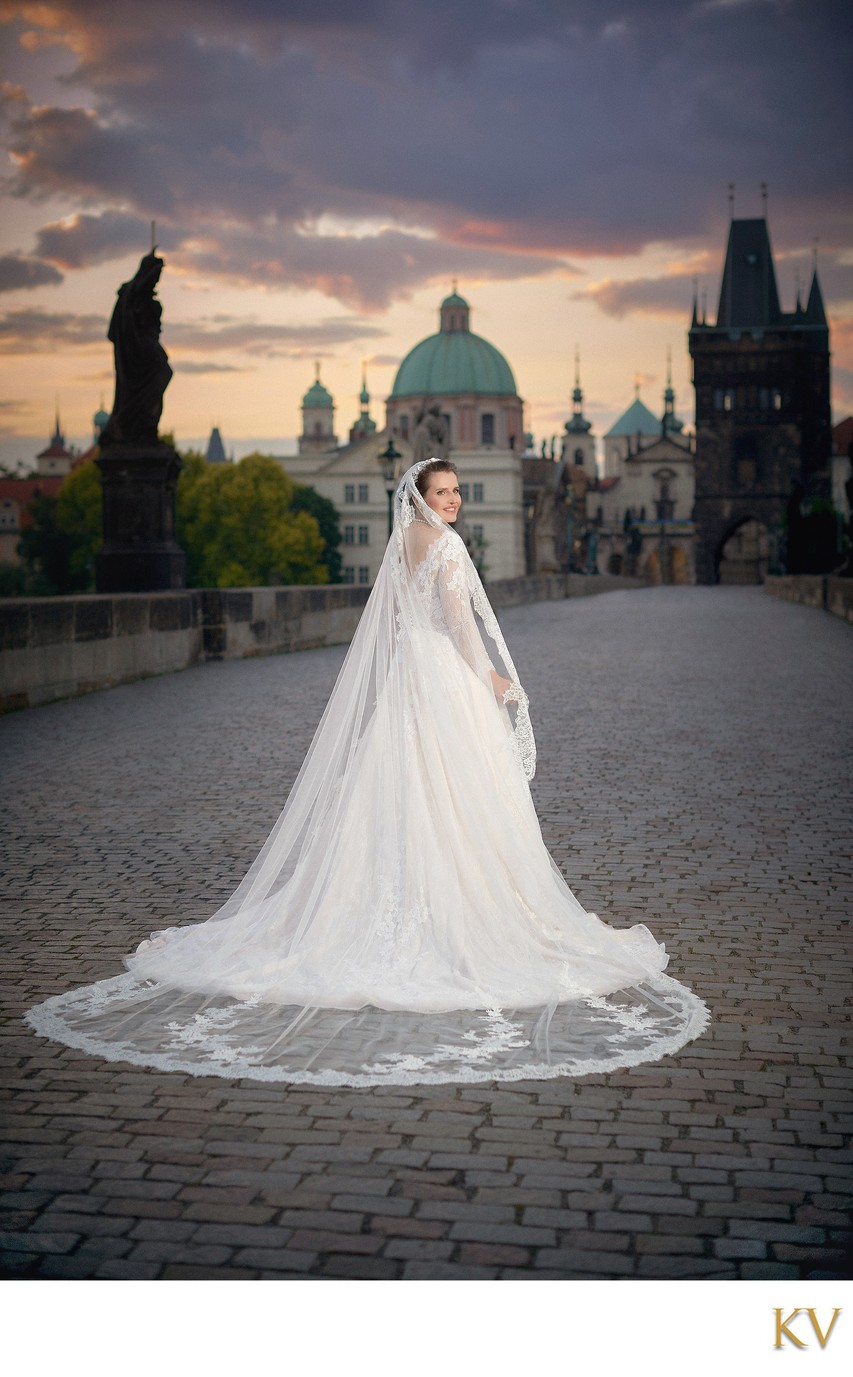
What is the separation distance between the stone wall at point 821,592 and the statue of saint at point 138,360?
1639 cm

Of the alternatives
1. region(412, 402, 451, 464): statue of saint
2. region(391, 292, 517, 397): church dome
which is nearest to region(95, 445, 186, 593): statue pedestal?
region(412, 402, 451, 464): statue of saint

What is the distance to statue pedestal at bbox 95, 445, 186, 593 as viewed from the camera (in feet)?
64.7

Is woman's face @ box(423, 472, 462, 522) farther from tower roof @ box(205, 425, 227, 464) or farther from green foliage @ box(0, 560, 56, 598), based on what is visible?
tower roof @ box(205, 425, 227, 464)

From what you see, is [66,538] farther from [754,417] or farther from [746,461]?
Answer: [754,417]

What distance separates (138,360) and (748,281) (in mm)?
103229

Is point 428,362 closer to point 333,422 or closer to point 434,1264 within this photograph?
point 333,422

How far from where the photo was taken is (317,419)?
179375 mm

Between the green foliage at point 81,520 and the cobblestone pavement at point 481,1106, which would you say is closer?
the cobblestone pavement at point 481,1106

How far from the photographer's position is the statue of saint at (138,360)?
19.7m

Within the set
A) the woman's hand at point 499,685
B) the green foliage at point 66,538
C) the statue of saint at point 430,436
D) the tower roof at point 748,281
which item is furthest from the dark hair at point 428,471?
the tower roof at point 748,281

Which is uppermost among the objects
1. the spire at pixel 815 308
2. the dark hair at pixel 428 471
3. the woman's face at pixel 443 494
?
the spire at pixel 815 308

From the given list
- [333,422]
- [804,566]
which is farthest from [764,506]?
[333,422]

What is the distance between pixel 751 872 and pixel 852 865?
1.76ft
